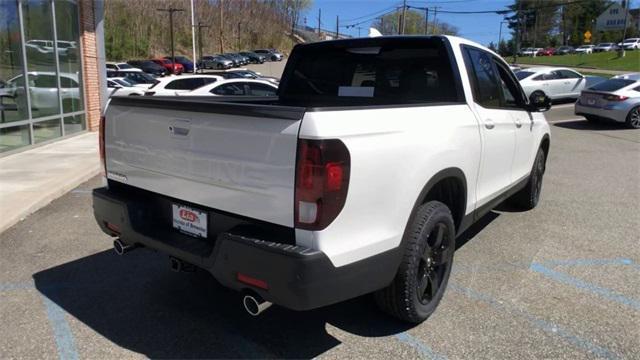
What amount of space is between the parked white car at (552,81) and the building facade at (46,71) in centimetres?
1450

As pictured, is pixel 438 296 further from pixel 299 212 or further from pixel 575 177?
pixel 575 177

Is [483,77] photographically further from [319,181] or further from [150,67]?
[150,67]

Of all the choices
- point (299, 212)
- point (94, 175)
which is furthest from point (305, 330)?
point (94, 175)

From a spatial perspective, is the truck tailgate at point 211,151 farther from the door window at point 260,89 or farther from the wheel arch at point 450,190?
the door window at point 260,89

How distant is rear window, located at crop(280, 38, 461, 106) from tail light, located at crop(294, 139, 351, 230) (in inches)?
67.1

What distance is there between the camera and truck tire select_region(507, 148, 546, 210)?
5.78m

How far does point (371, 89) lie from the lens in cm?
422

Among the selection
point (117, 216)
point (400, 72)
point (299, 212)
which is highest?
point (400, 72)

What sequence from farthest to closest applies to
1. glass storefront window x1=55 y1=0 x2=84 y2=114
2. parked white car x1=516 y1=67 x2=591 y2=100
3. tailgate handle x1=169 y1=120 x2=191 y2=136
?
parked white car x1=516 y1=67 x2=591 y2=100 < glass storefront window x1=55 y1=0 x2=84 y2=114 < tailgate handle x1=169 y1=120 x2=191 y2=136

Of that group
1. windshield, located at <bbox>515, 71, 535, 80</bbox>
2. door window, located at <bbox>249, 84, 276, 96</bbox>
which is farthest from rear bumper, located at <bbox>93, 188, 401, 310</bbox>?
windshield, located at <bbox>515, 71, 535, 80</bbox>

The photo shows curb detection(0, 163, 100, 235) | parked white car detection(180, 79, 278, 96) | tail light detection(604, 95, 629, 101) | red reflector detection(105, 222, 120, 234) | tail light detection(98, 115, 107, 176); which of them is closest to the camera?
red reflector detection(105, 222, 120, 234)

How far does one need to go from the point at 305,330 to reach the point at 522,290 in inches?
69.5

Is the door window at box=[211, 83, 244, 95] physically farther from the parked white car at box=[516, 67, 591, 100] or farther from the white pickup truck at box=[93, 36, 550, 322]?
the parked white car at box=[516, 67, 591, 100]

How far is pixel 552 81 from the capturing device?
19.9 metres
